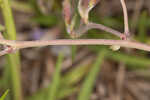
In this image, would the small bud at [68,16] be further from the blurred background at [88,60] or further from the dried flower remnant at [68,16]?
the blurred background at [88,60]

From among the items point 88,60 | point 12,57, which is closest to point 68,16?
point 12,57

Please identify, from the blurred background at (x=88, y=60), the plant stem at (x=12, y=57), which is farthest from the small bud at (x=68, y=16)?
the blurred background at (x=88, y=60)

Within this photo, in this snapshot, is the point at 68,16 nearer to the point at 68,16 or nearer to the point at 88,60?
the point at 68,16

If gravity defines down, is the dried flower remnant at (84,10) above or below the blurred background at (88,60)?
above

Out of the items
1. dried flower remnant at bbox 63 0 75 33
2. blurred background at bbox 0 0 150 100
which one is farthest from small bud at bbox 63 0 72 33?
blurred background at bbox 0 0 150 100

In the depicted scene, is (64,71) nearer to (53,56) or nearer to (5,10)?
(53,56)

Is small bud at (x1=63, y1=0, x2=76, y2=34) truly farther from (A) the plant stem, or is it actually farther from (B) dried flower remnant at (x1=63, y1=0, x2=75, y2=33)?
(A) the plant stem

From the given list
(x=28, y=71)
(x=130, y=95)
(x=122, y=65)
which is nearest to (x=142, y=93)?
(x=130, y=95)
